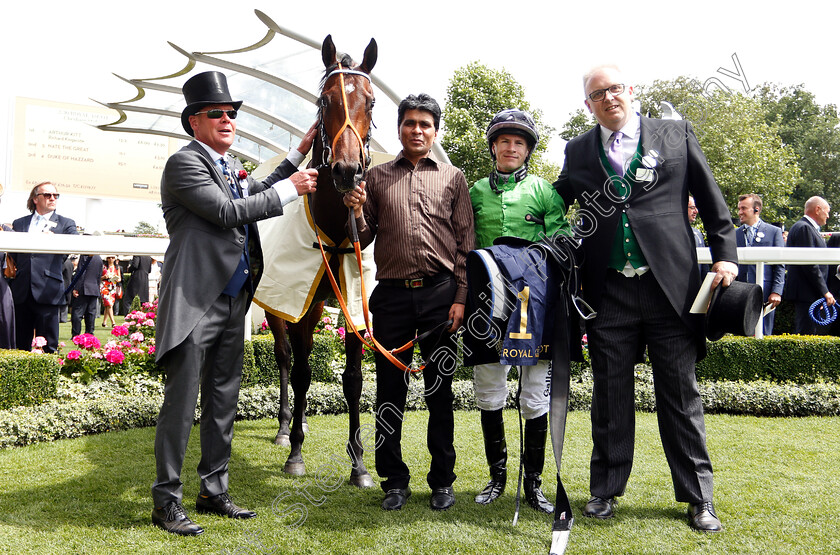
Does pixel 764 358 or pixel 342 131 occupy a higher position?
pixel 342 131

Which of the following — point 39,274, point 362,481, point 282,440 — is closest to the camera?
point 362,481

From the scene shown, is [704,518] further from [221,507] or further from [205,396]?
[205,396]

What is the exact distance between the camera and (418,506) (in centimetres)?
344

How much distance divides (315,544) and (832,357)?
584cm

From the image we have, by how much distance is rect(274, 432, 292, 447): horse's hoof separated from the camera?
501 cm

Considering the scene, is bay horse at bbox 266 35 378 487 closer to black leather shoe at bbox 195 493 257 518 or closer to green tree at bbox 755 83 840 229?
black leather shoe at bbox 195 493 257 518

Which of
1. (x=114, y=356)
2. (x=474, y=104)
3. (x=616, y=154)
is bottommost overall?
(x=114, y=356)

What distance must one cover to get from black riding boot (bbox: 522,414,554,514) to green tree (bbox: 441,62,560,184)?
22.3 metres

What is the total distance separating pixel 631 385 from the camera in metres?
3.36

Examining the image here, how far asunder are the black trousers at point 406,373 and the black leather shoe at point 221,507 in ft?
2.51

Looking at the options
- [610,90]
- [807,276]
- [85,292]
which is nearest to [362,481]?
[610,90]

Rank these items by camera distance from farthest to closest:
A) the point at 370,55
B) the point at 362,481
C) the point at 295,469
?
the point at 295,469
the point at 362,481
the point at 370,55

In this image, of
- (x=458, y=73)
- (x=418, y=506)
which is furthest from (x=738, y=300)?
(x=458, y=73)

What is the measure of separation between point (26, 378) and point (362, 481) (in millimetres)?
2932
